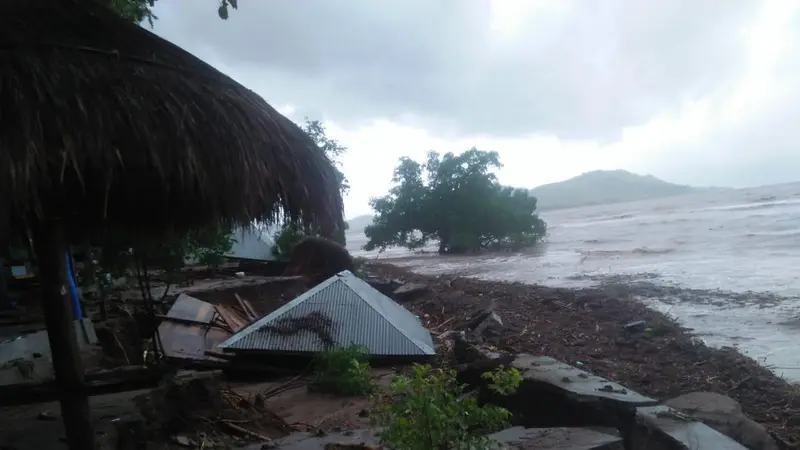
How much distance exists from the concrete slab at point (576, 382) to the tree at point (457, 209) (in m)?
24.9

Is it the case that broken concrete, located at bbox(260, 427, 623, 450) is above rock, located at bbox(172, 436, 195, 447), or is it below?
below

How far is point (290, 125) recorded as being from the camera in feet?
10.7

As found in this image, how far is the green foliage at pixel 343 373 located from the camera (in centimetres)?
544

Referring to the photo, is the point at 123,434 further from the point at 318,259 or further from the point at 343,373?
the point at 318,259

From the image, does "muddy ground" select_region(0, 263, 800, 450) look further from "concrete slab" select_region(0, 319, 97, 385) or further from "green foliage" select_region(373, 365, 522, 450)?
"green foliage" select_region(373, 365, 522, 450)


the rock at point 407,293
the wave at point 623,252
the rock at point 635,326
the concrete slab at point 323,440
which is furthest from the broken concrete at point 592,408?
the wave at point 623,252

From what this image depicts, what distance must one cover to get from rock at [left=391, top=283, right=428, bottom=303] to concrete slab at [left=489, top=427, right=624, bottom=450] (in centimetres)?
926

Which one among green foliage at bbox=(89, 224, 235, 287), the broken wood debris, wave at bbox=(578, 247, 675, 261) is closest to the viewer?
green foliage at bbox=(89, 224, 235, 287)

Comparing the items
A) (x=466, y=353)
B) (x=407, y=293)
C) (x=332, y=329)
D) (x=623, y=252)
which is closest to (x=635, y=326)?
(x=466, y=353)

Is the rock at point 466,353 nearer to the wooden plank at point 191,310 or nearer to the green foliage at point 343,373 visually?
the green foliage at point 343,373

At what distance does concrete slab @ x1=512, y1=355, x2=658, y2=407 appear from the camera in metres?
4.12

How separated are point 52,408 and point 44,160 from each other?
2.84 m

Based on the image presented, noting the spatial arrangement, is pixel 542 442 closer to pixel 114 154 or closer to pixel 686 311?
pixel 114 154

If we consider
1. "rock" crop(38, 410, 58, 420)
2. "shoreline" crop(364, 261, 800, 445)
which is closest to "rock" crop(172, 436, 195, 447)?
"rock" crop(38, 410, 58, 420)
